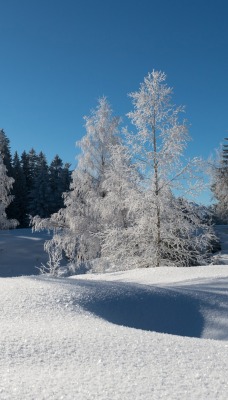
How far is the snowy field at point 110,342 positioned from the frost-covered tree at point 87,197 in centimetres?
816

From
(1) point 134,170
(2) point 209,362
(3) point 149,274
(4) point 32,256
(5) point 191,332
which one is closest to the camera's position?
(2) point 209,362

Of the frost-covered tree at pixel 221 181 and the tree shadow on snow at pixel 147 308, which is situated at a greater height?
the frost-covered tree at pixel 221 181

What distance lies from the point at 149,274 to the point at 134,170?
129 inches

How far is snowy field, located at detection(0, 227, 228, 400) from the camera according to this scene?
217 cm

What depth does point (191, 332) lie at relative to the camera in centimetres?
471

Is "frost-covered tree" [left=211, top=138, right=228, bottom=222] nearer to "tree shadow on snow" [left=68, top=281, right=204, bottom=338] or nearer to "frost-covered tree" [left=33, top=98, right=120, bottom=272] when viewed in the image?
"frost-covered tree" [left=33, top=98, right=120, bottom=272]

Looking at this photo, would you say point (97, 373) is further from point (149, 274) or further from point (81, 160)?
point (81, 160)

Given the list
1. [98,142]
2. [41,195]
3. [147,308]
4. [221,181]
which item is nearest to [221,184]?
[221,181]

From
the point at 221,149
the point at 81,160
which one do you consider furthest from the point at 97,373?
the point at 221,149

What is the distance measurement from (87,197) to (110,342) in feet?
38.8

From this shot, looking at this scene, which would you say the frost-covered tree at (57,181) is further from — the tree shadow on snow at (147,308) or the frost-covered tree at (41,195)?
the tree shadow on snow at (147,308)

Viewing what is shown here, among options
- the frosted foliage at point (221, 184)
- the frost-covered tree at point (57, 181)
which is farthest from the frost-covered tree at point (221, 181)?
the frost-covered tree at point (57, 181)

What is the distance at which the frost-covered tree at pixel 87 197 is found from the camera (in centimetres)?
1419

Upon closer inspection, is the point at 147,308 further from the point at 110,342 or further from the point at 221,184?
the point at 221,184
